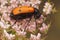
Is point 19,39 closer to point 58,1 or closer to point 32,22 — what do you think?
point 32,22

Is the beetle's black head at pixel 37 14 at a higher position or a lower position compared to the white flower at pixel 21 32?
higher

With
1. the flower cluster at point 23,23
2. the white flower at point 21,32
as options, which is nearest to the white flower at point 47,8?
the flower cluster at point 23,23

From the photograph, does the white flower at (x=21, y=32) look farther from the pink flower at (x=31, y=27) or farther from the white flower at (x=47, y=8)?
the white flower at (x=47, y=8)

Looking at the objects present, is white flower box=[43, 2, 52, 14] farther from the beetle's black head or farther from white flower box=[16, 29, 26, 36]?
white flower box=[16, 29, 26, 36]

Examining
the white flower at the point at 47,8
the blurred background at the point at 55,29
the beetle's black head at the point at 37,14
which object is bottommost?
the blurred background at the point at 55,29

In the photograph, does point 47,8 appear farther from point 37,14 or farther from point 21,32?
point 21,32

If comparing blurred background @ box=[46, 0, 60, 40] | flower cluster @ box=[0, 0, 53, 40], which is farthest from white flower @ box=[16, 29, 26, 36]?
blurred background @ box=[46, 0, 60, 40]

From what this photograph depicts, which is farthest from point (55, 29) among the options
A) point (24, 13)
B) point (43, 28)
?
point (24, 13)
